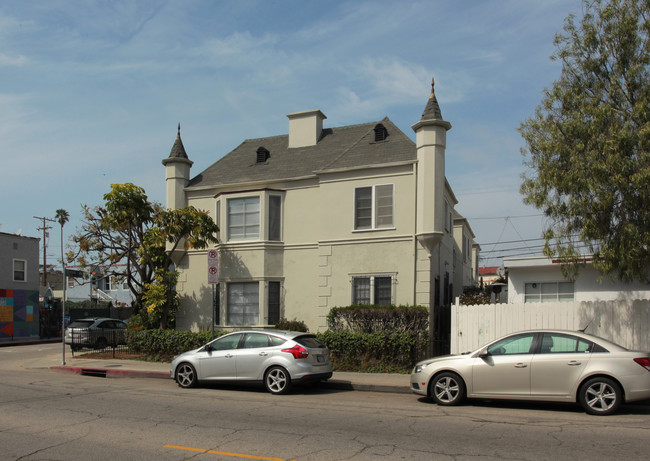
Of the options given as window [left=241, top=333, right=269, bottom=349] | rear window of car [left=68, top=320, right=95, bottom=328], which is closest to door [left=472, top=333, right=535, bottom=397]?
window [left=241, top=333, right=269, bottom=349]

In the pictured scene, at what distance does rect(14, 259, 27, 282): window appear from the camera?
34.3 meters

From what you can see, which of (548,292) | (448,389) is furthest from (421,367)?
(548,292)

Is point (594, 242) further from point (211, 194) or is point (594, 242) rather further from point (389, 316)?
point (211, 194)

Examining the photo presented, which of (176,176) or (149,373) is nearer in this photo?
(149,373)

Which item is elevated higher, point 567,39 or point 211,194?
point 567,39

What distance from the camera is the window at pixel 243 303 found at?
19.4 m

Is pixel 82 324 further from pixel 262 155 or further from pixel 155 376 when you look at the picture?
pixel 262 155

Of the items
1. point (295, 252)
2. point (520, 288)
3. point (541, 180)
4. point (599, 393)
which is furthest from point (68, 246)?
point (599, 393)

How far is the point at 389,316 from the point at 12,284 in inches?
1058

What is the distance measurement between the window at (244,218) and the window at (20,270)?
68.7 feet

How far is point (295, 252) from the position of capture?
1931 centimetres

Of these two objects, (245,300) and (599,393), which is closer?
(599,393)

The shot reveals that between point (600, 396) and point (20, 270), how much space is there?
34.0 m

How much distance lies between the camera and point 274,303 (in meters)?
19.3
